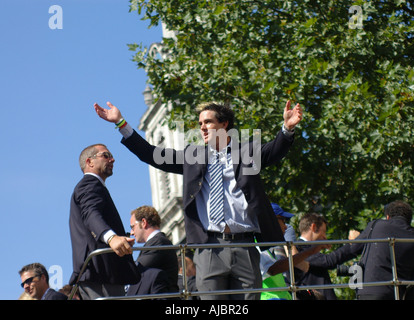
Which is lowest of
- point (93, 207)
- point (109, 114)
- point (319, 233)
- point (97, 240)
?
point (97, 240)

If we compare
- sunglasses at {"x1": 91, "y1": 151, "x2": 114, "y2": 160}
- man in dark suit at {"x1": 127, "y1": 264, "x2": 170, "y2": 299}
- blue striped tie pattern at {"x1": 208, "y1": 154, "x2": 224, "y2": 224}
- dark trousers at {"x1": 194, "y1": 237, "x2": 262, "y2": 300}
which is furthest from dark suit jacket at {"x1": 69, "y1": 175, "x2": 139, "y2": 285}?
man in dark suit at {"x1": 127, "y1": 264, "x2": 170, "y2": 299}

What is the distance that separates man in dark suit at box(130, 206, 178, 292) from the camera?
852 cm

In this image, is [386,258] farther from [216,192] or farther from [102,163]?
[102,163]

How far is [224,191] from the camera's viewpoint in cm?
711

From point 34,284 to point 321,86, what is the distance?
8.69 meters

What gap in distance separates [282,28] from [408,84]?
3.17 m

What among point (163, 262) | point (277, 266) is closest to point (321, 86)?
point (163, 262)

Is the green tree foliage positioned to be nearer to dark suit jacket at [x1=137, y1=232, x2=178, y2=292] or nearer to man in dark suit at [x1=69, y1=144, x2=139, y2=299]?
dark suit jacket at [x1=137, y1=232, x2=178, y2=292]

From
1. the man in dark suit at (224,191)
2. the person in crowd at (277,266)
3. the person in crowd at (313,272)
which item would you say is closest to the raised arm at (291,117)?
the man in dark suit at (224,191)

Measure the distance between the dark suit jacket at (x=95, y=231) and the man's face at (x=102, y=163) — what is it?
0.47ft

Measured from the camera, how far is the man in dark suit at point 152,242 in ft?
27.9

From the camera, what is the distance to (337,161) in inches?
640
